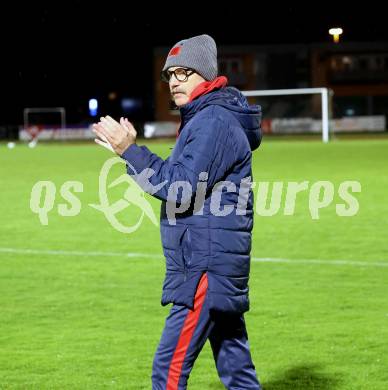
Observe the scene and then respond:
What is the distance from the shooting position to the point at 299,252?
1184 cm

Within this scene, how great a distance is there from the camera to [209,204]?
4410 mm

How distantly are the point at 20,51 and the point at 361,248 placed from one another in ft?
243

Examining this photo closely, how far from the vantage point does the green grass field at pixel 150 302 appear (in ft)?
21.7

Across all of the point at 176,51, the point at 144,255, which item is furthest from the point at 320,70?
the point at 176,51

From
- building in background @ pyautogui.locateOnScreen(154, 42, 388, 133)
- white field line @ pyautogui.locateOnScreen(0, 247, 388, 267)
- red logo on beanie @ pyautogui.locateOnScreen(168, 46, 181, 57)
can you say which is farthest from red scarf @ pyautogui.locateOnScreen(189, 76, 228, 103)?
building in background @ pyautogui.locateOnScreen(154, 42, 388, 133)

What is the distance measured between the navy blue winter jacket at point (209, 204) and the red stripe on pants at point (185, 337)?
0.04 m

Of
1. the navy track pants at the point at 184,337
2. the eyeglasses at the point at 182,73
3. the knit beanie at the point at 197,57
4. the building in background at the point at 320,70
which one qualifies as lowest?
the navy track pants at the point at 184,337

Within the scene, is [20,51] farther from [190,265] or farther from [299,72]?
[190,265]

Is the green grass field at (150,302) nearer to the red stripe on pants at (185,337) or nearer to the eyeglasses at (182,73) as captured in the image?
the red stripe on pants at (185,337)

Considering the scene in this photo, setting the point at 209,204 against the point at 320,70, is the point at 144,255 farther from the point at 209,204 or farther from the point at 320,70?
the point at 320,70

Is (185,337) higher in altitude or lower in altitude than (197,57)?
lower

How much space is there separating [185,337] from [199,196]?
619 millimetres

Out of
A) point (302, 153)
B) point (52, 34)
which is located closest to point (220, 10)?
point (52, 34)

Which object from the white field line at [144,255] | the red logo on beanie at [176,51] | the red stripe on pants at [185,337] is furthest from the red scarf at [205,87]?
the white field line at [144,255]
